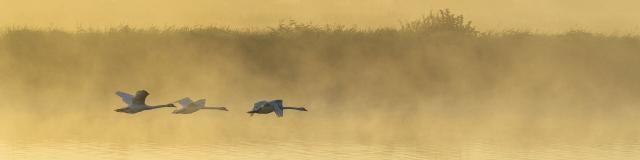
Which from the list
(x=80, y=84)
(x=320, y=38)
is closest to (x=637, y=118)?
(x=320, y=38)

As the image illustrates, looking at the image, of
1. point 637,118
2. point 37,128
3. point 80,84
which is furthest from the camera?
point 80,84

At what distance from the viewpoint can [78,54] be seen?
26.8 m

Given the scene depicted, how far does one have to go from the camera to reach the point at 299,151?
20.0 metres

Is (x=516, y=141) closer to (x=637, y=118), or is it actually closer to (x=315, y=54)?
(x=637, y=118)

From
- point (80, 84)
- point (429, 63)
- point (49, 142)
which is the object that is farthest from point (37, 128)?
point (429, 63)

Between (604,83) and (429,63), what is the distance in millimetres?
1811

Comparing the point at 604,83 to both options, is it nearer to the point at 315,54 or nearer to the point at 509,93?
the point at 509,93

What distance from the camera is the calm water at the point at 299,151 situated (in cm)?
1972

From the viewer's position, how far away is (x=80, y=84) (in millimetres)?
25938

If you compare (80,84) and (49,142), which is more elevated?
(80,84)

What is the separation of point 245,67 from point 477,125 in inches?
148

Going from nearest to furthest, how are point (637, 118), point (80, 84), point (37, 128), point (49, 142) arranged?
point (49, 142)
point (37, 128)
point (637, 118)
point (80, 84)

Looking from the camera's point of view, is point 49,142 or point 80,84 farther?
point 80,84

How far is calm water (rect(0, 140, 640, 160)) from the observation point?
776 inches
